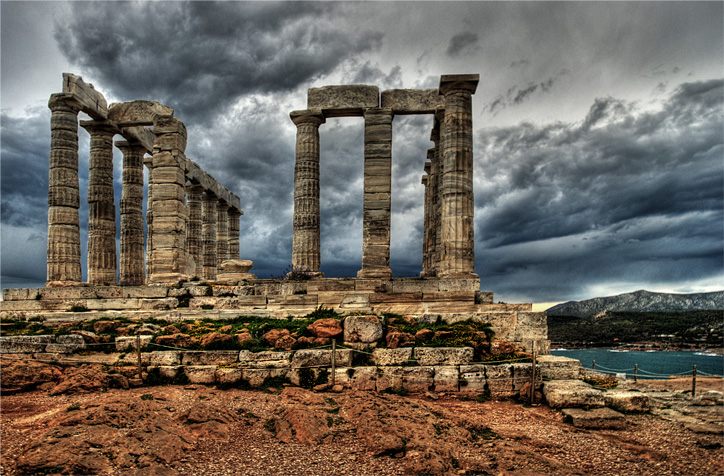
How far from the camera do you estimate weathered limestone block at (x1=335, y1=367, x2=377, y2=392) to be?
1082cm

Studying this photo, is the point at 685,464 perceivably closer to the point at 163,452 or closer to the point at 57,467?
the point at 163,452

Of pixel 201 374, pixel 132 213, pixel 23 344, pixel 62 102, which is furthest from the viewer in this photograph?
pixel 132 213

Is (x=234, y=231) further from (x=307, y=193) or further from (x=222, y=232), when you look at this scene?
(x=307, y=193)

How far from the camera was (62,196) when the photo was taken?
21.4 m

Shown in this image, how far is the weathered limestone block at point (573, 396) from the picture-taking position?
10.0 meters

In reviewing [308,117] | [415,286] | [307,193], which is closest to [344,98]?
[308,117]

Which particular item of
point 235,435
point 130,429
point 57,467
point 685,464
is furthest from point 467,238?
point 57,467

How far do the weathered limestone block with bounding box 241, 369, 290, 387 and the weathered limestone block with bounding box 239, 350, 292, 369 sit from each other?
0.41 ft

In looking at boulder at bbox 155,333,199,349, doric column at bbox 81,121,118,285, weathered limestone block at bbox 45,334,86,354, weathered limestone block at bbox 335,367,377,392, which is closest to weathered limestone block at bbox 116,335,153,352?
boulder at bbox 155,333,199,349

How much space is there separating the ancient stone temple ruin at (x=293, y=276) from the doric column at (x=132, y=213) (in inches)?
3.1

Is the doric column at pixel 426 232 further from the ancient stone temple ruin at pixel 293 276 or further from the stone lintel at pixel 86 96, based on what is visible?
the stone lintel at pixel 86 96

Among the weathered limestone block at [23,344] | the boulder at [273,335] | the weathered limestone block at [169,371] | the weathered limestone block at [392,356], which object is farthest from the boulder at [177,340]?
the weathered limestone block at [392,356]

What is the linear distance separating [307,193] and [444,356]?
11723mm

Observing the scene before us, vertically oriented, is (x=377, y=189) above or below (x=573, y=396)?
above
